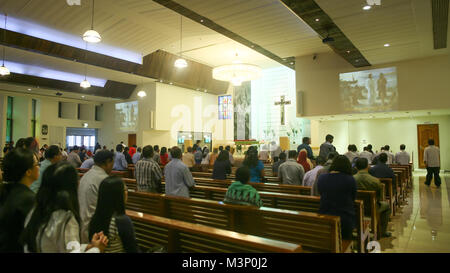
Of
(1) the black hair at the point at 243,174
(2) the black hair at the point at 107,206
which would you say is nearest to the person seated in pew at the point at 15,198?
(2) the black hair at the point at 107,206

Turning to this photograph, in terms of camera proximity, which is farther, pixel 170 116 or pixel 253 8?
pixel 170 116

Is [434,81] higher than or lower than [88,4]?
lower

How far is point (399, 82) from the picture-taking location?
9938 millimetres

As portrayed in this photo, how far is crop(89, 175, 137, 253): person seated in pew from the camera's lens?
1508mm

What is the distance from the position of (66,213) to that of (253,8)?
626 centimetres

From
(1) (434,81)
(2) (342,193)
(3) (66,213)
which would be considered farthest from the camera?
(1) (434,81)

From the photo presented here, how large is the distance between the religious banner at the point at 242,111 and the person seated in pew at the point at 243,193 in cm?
1434

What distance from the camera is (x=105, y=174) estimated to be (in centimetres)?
203

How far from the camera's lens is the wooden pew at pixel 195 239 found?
5.58 ft

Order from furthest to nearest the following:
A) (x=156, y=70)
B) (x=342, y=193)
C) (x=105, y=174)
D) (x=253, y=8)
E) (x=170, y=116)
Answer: (x=170, y=116) → (x=156, y=70) → (x=253, y=8) → (x=342, y=193) → (x=105, y=174)

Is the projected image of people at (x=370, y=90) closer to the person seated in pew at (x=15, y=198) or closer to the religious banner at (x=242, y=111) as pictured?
the religious banner at (x=242, y=111)

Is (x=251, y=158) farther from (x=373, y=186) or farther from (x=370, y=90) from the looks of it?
(x=370, y=90)
